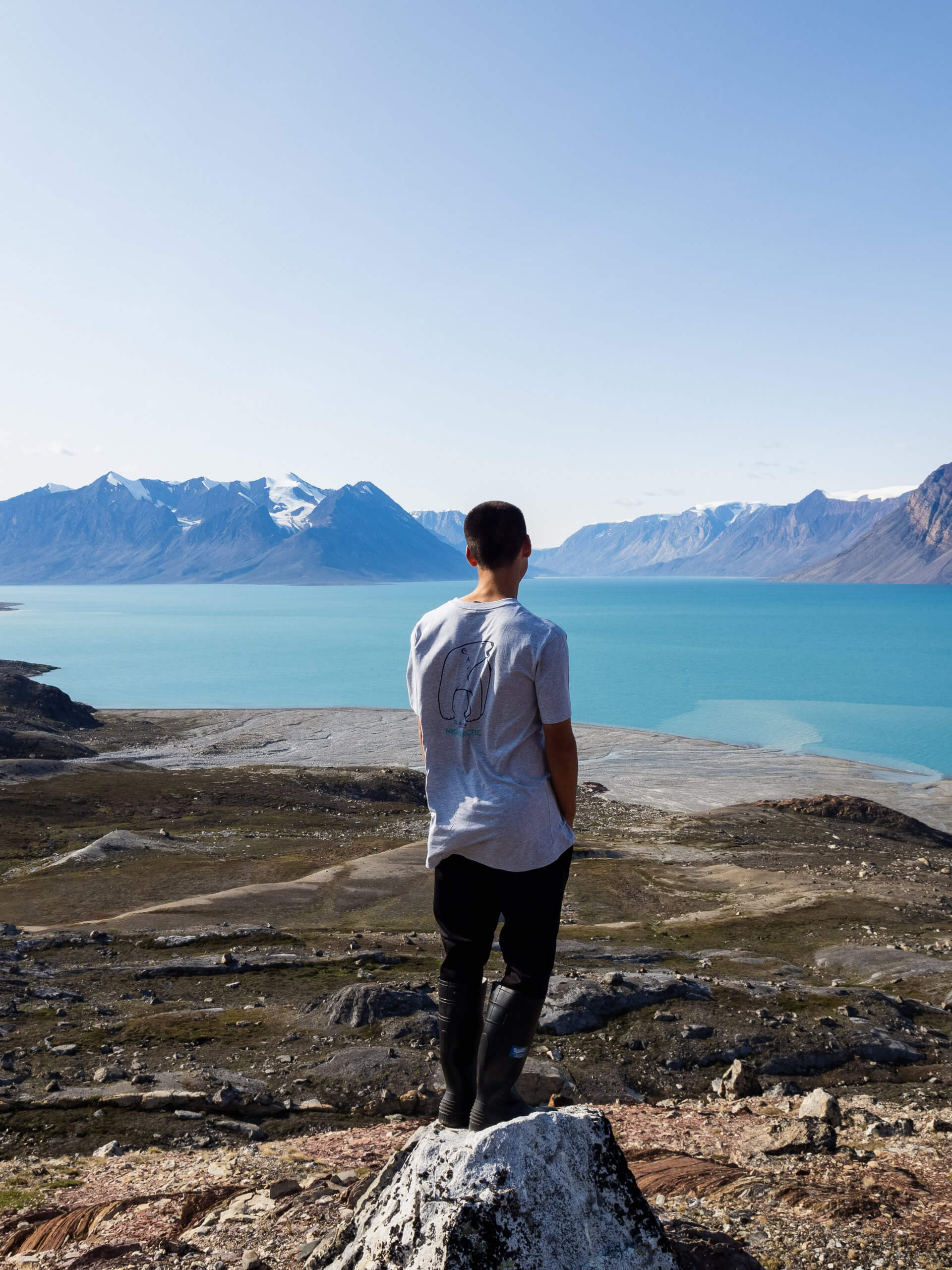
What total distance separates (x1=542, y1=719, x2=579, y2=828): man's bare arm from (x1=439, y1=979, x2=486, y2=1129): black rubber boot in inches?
37.7

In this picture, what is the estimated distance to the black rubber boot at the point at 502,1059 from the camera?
3770mm

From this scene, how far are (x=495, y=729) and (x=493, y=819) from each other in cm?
39

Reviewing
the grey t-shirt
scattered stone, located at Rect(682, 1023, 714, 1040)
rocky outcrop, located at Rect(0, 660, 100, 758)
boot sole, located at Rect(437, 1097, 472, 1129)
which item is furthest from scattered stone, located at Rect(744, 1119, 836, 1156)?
rocky outcrop, located at Rect(0, 660, 100, 758)

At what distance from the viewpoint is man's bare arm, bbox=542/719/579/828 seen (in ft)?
12.4

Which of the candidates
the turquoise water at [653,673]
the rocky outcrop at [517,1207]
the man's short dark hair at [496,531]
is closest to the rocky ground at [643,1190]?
the rocky outcrop at [517,1207]

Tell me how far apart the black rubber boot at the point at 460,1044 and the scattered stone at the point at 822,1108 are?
3.91 m

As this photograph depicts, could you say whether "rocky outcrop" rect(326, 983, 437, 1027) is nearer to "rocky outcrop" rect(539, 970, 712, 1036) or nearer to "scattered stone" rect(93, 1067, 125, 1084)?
"rocky outcrop" rect(539, 970, 712, 1036)

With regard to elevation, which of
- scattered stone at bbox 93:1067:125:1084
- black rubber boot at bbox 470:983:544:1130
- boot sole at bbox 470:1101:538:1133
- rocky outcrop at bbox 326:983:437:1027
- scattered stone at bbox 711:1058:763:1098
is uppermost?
black rubber boot at bbox 470:983:544:1130

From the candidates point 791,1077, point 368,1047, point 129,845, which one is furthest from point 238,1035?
point 129,845

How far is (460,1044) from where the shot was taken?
13.0 feet

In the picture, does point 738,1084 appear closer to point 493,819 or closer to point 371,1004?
point 371,1004

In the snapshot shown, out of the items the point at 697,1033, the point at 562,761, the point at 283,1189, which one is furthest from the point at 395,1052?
the point at 562,761

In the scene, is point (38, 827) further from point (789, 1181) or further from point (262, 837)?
point (789, 1181)

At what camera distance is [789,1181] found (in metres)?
5.12
